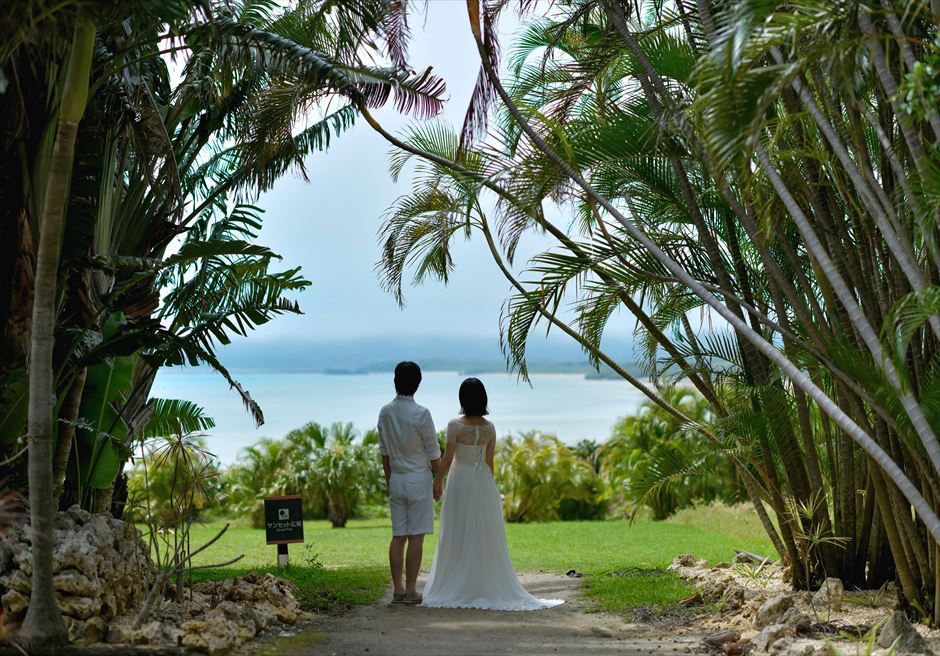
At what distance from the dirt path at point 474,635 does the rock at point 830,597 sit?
979mm

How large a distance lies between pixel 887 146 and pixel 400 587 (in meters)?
5.14

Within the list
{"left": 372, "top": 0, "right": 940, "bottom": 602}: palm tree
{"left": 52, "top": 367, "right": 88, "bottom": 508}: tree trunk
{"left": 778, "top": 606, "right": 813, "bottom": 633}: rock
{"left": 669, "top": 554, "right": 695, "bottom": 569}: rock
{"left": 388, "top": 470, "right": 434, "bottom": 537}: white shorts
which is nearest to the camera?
{"left": 372, "top": 0, "right": 940, "bottom": 602}: palm tree

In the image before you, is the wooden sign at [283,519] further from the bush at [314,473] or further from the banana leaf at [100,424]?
the bush at [314,473]

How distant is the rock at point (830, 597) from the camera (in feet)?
21.9

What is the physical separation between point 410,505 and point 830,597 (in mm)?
3335

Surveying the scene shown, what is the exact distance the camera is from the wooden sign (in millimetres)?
9273

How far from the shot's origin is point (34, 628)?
217 inches

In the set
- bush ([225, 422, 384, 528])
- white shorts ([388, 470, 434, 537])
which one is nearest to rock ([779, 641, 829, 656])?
white shorts ([388, 470, 434, 537])

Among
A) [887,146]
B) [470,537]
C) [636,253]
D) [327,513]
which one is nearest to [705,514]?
[327,513]

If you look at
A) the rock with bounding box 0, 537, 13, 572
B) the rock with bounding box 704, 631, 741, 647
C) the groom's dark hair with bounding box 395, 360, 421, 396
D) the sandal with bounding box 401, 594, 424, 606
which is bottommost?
the rock with bounding box 704, 631, 741, 647

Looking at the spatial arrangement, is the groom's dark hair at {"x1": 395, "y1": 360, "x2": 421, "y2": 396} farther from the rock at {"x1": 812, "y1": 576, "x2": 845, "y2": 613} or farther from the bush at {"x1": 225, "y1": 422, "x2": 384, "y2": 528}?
the bush at {"x1": 225, "y1": 422, "x2": 384, "y2": 528}

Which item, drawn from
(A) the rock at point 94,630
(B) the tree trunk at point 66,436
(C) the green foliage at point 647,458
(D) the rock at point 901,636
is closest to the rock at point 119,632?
(A) the rock at point 94,630

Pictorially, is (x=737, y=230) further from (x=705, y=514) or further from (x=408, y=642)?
(x=705, y=514)

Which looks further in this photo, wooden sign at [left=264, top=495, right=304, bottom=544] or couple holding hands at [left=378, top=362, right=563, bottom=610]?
wooden sign at [left=264, top=495, right=304, bottom=544]
